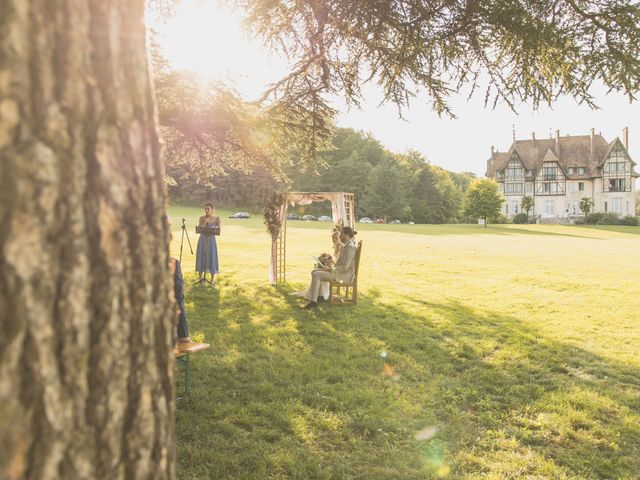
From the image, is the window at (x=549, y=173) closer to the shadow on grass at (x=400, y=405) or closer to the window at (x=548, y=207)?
the window at (x=548, y=207)

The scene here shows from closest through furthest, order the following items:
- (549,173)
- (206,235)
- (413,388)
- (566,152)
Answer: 1. (413,388)
2. (206,235)
3. (549,173)
4. (566,152)

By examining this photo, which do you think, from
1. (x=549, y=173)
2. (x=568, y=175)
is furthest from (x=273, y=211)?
(x=568, y=175)

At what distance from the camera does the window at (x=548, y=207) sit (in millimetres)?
65188

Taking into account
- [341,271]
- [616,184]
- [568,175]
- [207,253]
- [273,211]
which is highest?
[568,175]

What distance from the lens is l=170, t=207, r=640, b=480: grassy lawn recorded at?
420cm

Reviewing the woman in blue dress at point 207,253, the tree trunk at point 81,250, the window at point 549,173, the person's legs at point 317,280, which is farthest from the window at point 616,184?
the tree trunk at point 81,250

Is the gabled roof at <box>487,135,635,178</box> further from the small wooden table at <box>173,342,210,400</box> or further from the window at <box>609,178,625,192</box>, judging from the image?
the small wooden table at <box>173,342,210,400</box>

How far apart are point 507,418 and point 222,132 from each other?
272 inches

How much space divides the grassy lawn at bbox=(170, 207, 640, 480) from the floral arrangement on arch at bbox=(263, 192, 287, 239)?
1763 millimetres

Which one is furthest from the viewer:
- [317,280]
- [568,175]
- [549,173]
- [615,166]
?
[549,173]

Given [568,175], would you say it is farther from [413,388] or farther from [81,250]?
[81,250]

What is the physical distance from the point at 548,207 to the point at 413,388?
67.1 metres

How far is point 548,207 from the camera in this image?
65438 millimetres

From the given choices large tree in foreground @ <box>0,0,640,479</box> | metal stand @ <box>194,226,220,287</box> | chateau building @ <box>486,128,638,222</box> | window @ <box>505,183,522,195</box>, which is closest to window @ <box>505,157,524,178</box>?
chateau building @ <box>486,128,638,222</box>
